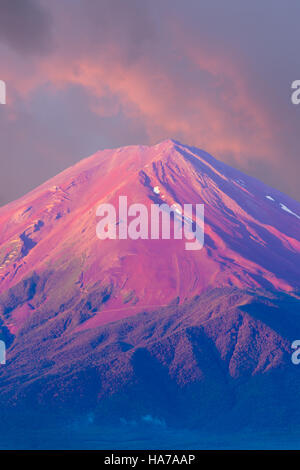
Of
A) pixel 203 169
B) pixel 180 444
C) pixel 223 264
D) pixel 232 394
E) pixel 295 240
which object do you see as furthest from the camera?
pixel 203 169

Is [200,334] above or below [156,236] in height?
below

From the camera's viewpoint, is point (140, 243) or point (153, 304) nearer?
point (153, 304)

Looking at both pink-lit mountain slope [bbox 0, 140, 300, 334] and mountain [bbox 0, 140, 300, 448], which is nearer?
mountain [bbox 0, 140, 300, 448]

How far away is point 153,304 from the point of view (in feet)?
289

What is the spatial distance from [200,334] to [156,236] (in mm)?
19662

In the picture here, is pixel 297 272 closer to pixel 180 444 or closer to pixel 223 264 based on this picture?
pixel 223 264

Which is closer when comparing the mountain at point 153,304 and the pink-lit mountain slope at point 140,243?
the mountain at point 153,304

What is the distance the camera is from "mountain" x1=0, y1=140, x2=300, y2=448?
2936 inches

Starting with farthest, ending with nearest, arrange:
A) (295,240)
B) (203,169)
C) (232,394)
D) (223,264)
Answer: (203,169), (295,240), (223,264), (232,394)

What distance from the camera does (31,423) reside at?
7206cm

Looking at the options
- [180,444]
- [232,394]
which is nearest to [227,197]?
[232,394]

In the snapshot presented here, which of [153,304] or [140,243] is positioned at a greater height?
[140,243]

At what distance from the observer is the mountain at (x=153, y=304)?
74.6 metres
